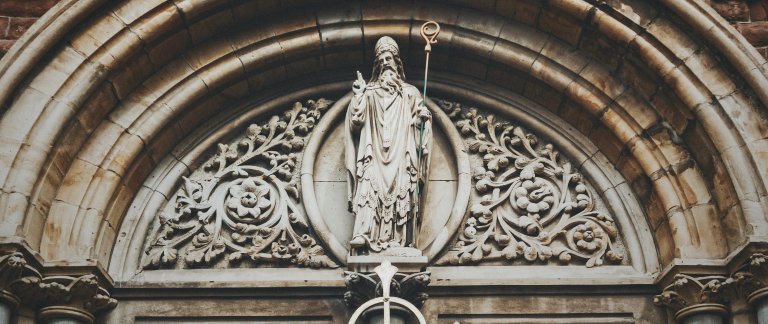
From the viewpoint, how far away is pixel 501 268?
32.9ft

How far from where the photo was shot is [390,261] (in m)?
9.47

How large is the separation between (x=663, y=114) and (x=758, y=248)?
1.67m

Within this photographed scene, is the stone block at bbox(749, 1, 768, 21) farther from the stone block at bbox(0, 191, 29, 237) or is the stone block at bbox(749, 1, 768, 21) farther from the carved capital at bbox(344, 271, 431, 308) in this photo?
the stone block at bbox(0, 191, 29, 237)

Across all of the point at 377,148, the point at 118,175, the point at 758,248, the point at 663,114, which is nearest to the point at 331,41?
the point at 377,148

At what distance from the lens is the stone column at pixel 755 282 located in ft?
29.0

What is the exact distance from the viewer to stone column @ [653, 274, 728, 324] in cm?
920

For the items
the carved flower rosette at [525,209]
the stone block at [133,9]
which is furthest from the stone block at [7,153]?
the carved flower rosette at [525,209]

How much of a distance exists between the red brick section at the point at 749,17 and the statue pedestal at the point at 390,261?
3.19 metres

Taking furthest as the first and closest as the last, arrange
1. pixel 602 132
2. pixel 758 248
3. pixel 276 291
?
pixel 602 132, pixel 276 291, pixel 758 248

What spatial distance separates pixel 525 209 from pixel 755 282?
2104 mm

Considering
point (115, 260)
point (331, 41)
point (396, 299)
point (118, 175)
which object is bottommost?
point (396, 299)

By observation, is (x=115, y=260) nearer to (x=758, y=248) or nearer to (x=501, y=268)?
(x=501, y=268)

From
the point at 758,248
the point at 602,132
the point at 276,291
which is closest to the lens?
the point at 758,248

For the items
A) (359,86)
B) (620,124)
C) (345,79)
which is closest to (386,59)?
(359,86)
